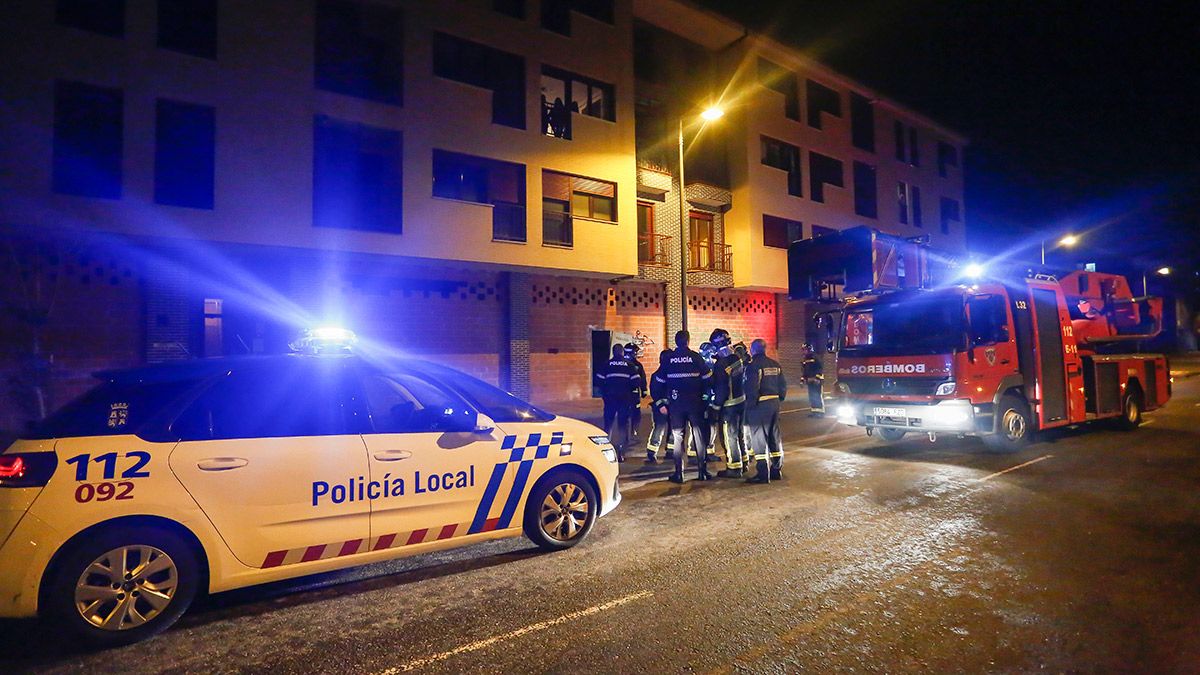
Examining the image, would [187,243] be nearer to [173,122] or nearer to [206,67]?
[173,122]

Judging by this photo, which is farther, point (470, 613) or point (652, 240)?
point (652, 240)

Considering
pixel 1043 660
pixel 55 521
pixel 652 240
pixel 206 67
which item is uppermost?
pixel 206 67

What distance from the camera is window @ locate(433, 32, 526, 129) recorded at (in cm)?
1614

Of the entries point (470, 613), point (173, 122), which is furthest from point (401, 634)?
point (173, 122)

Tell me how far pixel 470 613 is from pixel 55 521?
7.40 ft

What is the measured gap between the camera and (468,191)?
16.2 metres

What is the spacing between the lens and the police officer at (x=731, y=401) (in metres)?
7.60

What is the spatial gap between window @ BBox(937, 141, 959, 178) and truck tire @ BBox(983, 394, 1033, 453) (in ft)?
90.5

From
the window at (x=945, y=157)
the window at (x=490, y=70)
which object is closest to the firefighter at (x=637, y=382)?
the window at (x=490, y=70)

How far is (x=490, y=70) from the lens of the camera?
55.0ft

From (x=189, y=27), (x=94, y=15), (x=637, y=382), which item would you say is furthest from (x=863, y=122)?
(x=94, y=15)

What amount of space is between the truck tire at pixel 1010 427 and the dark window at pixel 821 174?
57.7 feet

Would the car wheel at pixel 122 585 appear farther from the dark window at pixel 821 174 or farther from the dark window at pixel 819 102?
the dark window at pixel 819 102

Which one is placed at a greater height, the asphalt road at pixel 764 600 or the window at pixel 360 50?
the window at pixel 360 50
